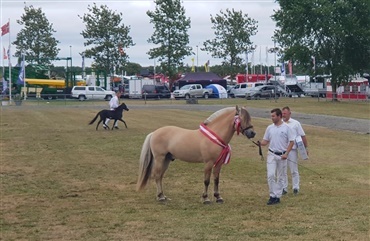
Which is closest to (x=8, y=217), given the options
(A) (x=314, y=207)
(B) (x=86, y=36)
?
(A) (x=314, y=207)

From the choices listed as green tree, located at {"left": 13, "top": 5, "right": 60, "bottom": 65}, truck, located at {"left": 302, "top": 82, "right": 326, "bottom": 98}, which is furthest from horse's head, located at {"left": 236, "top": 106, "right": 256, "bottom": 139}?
green tree, located at {"left": 13, "top": 5, "right": 60, "bottom": 65}

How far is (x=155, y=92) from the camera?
2921 inches

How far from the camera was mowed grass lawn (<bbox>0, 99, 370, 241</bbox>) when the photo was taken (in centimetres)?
935

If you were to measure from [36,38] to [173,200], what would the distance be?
271ft

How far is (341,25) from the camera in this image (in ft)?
188

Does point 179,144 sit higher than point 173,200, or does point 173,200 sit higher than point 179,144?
point 179,144

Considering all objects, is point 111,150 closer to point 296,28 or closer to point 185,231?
point 185,231

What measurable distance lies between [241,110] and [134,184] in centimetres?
399

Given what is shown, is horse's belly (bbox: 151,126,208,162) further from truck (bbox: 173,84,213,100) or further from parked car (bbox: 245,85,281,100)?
truck (bbox: 173,84,213,100)

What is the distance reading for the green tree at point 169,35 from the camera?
84250 millimetres

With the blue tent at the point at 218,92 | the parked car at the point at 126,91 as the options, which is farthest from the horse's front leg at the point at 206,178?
the parked car at the point at 126,91

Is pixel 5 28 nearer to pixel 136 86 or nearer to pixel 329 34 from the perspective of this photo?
pixel 136 86

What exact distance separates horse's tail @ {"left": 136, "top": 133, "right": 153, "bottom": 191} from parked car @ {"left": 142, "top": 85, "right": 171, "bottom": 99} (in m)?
59.2

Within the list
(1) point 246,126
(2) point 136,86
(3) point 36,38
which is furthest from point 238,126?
(3) point 36,38
